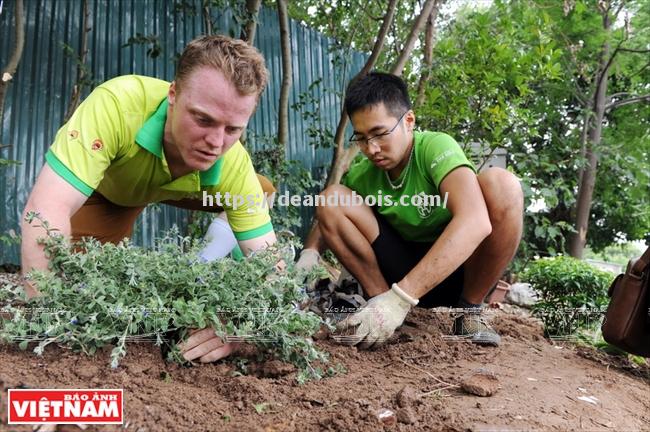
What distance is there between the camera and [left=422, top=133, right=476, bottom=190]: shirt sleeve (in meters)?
2.65

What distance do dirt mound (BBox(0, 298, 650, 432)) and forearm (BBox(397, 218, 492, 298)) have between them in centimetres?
26

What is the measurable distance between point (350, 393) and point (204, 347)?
1.53 feet

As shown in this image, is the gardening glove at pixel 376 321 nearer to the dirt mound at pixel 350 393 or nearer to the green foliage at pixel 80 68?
the dirt mound at pixel 350 393

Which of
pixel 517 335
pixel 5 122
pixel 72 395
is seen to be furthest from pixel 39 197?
pixel 5 122

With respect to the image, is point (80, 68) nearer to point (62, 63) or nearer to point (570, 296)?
point (62, 63)

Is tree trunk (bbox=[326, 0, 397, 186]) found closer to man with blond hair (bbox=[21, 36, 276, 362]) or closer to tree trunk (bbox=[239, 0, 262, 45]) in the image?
tree trunk (bbox=[239, 0, 262, 45])

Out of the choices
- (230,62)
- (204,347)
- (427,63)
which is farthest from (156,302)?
(427,63)

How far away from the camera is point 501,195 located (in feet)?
9.00

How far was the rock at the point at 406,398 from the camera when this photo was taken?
1.62 metres

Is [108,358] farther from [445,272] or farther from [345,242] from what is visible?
[345,242]

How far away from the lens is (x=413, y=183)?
2.90 meters

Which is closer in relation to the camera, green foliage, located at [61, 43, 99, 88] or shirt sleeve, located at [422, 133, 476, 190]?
shirt sleeve, located at [422, 133, 476, 190]

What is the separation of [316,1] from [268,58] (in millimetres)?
782

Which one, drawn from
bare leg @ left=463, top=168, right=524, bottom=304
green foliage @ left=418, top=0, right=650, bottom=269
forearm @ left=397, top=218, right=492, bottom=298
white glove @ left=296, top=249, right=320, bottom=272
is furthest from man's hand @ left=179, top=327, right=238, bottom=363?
green foliage @ left=418, top=0, right=650, bottom=269
